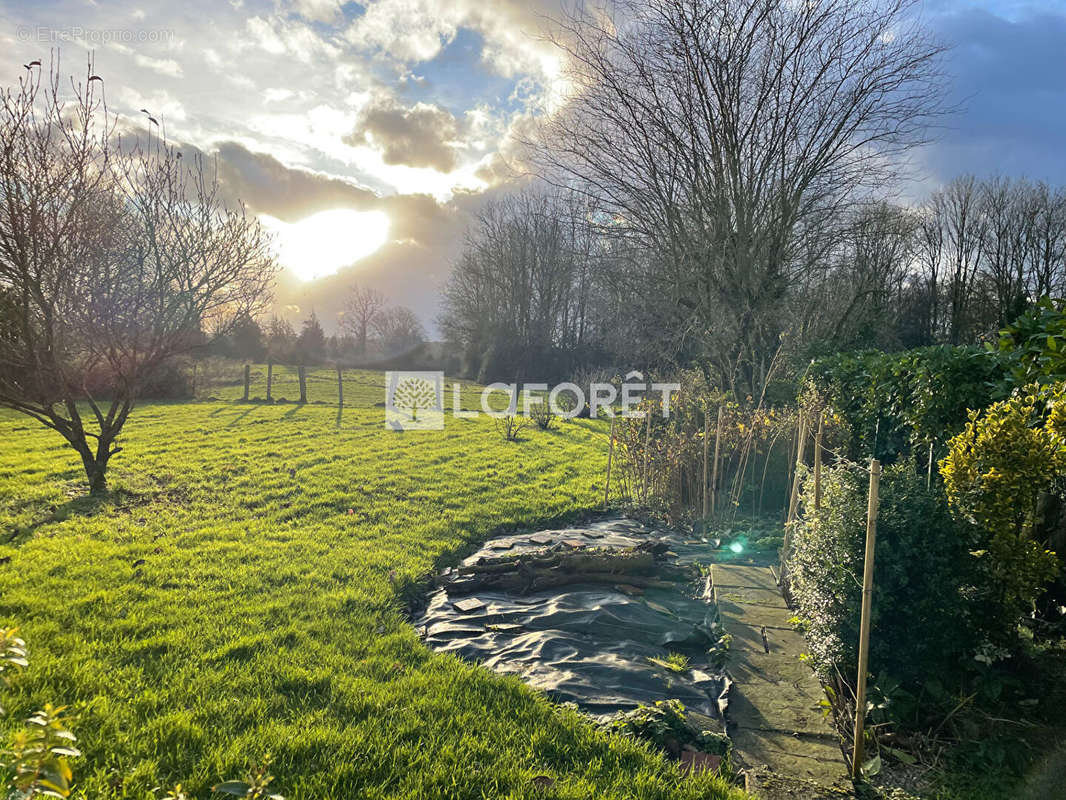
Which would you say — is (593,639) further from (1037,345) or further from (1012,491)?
(1037,345)

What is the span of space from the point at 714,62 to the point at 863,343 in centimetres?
1215

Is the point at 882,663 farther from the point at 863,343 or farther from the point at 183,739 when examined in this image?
the point at 863,343

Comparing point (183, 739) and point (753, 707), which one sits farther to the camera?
point (753, 707)

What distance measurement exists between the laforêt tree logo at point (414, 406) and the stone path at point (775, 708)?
11.9 m

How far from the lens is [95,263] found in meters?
8.26

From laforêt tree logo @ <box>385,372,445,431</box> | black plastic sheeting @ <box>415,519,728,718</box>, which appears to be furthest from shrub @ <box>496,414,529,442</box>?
black plastic sheeting @ <box>415,519,728,718</box>

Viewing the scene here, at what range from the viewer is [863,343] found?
59.9 ft

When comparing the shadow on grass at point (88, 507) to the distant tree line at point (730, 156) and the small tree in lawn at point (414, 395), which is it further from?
the small tree in lawn at point (414, 395)

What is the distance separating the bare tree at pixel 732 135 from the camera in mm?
9414

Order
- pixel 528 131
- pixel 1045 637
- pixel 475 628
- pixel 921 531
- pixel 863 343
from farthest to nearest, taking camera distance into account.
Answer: pixel 863 343
pixel 528 131
pixel 475 628
pixel 1045 637
pixel 921 531

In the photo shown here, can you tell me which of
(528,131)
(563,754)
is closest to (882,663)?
(563,754)

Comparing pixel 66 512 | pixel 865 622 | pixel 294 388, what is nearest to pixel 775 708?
pixel 865 622

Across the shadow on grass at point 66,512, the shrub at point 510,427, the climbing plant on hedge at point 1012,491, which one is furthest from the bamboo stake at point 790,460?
the shadow on grass at point 66,512

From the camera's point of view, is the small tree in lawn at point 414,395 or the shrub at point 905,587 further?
the small tree in lawn at point 414,395
